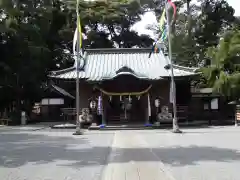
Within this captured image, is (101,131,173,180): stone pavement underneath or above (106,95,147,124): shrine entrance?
underneath

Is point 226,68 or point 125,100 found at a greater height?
point 226,68

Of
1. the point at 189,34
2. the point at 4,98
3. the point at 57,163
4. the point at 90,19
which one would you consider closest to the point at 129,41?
the point at 90,19

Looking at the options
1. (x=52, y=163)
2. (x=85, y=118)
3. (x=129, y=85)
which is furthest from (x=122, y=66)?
(x=52, y=163)

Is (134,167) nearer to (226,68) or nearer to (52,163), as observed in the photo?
(52,163)

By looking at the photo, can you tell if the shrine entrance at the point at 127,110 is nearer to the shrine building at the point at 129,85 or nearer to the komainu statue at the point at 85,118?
the shrine building at the point at 129,85

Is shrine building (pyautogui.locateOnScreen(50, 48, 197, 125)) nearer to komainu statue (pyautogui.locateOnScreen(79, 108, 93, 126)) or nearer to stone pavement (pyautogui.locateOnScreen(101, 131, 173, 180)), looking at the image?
komainu statue (pyautogui.locateOnScreen(79, 108, 93, 126))

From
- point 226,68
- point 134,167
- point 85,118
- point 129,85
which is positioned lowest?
point 134,167

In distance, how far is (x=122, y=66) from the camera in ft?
101

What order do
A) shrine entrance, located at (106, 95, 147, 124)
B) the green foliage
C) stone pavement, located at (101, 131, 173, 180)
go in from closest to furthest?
stone pavement, located at (101, 131, 173, 180), the green foliage, shrine entrance, located at (106, 95, 147, 124)

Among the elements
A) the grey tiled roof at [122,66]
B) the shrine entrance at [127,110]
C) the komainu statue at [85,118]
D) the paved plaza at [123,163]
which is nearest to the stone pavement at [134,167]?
the paved plaza at [123,163]

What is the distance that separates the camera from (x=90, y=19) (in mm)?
47344

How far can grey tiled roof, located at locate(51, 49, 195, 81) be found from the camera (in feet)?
96.8

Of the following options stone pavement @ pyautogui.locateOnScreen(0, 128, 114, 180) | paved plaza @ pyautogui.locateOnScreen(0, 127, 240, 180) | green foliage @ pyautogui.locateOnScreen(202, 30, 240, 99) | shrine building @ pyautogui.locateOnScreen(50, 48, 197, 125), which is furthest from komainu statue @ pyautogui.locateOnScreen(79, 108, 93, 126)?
paved plaza @ pyautogui.locateOnScreen(0, 127, 240, 180)

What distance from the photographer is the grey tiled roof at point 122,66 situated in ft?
96.8
